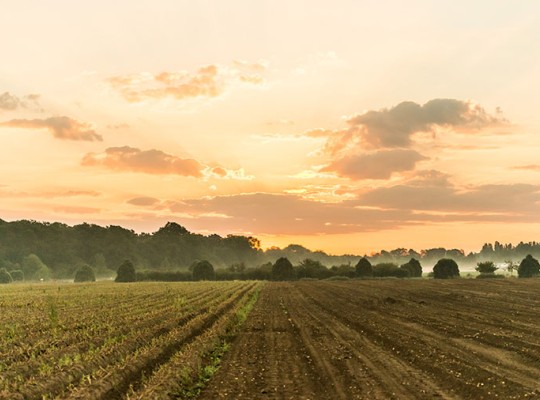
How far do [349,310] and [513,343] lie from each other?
17.4 metres

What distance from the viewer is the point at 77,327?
2761cm

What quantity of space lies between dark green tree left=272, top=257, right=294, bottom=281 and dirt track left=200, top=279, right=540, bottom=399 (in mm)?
84840

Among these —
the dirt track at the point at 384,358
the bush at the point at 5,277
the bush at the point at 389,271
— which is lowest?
the bush at the point at 5,277

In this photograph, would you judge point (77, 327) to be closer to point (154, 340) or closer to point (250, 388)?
point (154, 340)

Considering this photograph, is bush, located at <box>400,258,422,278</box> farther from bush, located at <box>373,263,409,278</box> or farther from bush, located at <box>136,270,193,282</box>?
bush, located at <box>136,270,193,282</box>

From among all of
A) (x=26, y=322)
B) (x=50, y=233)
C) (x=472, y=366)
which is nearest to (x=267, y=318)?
(x=26, y=322)

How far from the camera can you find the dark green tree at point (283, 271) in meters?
119

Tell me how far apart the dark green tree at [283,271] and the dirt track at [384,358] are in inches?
3340

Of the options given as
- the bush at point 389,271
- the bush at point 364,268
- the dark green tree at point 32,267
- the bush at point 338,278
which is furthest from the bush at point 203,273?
the dark green tree at point 32,267

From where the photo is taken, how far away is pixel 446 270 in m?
109

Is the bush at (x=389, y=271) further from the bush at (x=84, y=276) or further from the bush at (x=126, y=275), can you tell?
the bush at (x=84, y=276)

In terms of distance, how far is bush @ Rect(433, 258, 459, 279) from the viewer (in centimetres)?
10947

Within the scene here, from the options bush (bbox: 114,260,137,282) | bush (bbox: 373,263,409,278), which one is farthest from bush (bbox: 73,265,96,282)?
bush (bbox: 373,263,409,278)

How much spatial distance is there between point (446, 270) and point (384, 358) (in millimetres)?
98064
